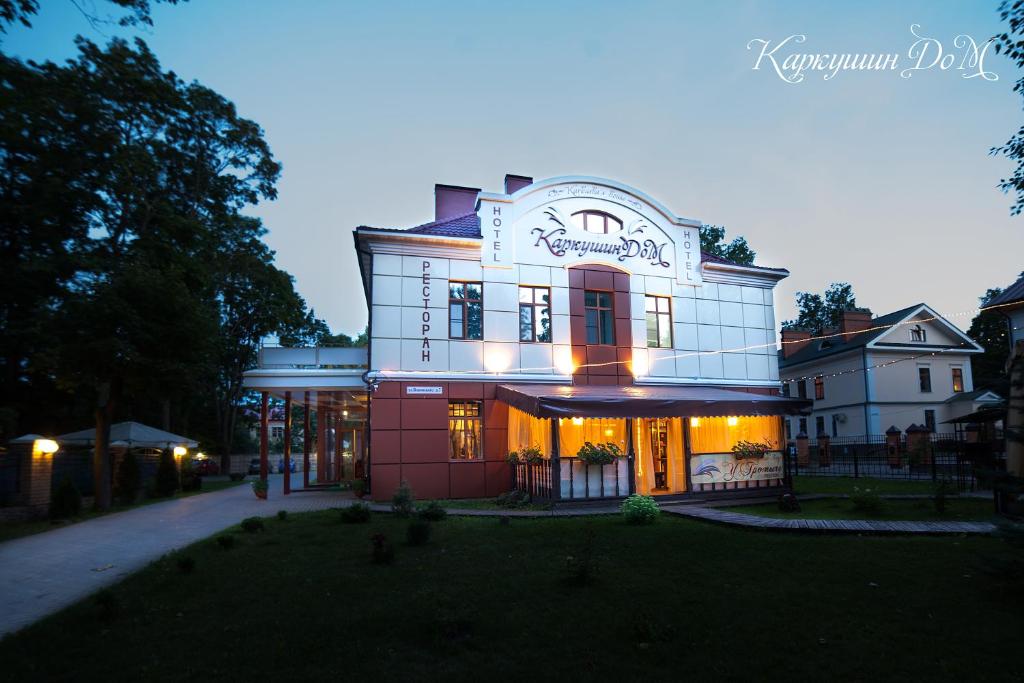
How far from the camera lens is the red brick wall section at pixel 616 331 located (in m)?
17.9

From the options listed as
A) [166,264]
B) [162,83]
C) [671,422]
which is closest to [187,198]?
[166,264]

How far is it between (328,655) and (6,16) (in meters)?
6.08

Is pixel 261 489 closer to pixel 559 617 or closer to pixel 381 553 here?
pixel 381 553

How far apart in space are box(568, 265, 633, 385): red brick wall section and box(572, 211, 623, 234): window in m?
1.19

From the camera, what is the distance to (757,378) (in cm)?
2033

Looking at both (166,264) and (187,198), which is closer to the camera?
(166,264)

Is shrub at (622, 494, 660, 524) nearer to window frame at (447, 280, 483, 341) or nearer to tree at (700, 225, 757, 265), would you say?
A: window frame at (447, 280, 483, 341)

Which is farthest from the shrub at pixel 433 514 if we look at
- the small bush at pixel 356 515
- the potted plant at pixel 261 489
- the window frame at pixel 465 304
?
the potted plant at pixel 261 489

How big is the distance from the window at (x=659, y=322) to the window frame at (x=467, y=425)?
19.6 ft

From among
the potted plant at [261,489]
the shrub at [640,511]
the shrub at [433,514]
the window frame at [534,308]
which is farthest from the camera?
the potted plant at [261,489]

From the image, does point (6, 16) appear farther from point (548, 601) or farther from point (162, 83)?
point (162, 83)

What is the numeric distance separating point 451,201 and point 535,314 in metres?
6.32

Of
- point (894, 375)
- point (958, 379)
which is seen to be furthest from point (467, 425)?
point (958, 379)

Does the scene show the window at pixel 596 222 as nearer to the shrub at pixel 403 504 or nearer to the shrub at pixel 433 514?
the shrub at pixel 403 504
